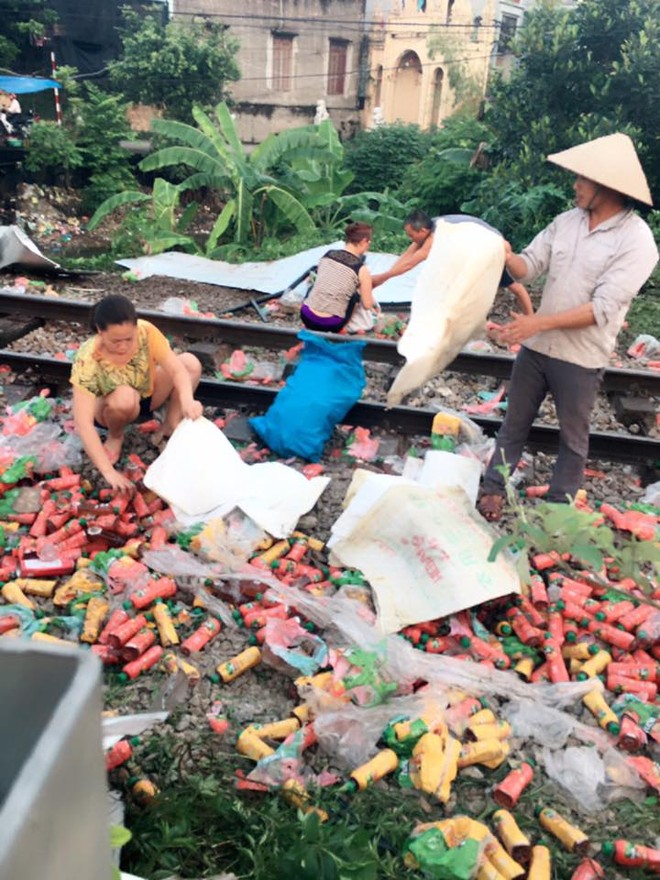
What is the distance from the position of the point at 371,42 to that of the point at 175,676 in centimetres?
3134

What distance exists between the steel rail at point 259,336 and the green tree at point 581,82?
730 cm

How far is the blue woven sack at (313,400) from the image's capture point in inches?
188

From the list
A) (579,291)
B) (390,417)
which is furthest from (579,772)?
(390,417)

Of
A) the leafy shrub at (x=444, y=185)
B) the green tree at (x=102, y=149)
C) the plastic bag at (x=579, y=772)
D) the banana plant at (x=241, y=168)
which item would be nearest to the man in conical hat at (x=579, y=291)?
the plastic bag at (x=579, y=772)

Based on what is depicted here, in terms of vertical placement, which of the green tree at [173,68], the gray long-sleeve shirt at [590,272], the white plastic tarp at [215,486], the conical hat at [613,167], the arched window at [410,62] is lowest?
the white plastic tarp at [215,486]

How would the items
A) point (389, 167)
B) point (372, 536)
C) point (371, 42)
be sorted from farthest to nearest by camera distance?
point (371, 42) < point (389, 167) < point (372, 536)

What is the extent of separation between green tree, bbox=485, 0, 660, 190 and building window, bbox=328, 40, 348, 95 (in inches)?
739

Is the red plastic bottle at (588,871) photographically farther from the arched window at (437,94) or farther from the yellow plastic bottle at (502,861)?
the arched window at (437,94)

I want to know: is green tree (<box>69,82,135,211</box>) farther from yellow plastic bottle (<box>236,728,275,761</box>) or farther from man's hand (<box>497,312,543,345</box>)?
yellow plastic bottle (<box>236,728,275,761</box>)

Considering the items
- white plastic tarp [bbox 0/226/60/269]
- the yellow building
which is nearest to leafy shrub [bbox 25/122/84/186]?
white plastic tarp [bbox 0/226/60/269]

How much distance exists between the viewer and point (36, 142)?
57.3 ft

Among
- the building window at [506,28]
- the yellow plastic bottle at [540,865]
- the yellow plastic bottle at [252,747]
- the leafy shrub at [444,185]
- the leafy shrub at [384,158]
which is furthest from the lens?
the building window at [506,28]

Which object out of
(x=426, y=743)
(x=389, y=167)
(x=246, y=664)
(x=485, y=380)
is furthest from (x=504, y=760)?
(x=389, y=167)

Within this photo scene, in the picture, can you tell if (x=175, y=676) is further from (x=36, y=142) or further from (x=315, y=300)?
(x=36, y=142)
